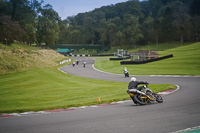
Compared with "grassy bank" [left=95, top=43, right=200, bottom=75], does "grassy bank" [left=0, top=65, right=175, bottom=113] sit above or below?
below

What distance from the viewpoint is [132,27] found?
136 metres

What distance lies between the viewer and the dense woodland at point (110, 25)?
95.1 m

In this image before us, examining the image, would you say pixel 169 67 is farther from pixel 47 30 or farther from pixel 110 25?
pixel 110 25

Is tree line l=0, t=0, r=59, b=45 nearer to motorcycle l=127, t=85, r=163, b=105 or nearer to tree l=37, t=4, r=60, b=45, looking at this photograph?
tree l=37, t=4, r=60, b=45

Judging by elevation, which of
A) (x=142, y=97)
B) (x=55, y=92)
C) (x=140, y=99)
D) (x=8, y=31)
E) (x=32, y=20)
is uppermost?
(x=32, y=20)

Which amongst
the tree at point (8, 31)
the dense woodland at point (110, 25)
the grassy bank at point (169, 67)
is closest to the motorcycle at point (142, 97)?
the grassy bank at point (169, 67)

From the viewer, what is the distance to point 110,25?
151 meters

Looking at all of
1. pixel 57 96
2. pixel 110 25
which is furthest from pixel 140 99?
pixel 110 25

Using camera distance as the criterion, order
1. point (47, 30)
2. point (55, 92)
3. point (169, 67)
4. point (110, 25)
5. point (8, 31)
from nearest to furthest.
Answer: point (55, 92) → point (169, 67) → point (8, 31) → point (47, 30) → point (110, 25)

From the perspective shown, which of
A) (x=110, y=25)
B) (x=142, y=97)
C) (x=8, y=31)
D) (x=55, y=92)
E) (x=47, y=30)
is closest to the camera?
(x=142, y=97)

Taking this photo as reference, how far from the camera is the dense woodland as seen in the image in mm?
95062

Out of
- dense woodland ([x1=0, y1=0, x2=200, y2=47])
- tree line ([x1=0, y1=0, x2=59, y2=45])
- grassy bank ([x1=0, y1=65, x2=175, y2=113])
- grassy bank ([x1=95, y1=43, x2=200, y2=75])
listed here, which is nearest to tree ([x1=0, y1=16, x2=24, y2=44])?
dense woodland ([x1=0, y1=0, x2=200, y2=47])

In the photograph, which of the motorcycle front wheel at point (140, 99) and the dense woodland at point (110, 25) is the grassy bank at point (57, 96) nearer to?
the motorcycle front wheel at point (140, 99)

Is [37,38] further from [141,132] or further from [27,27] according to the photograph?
A: [141,132]
